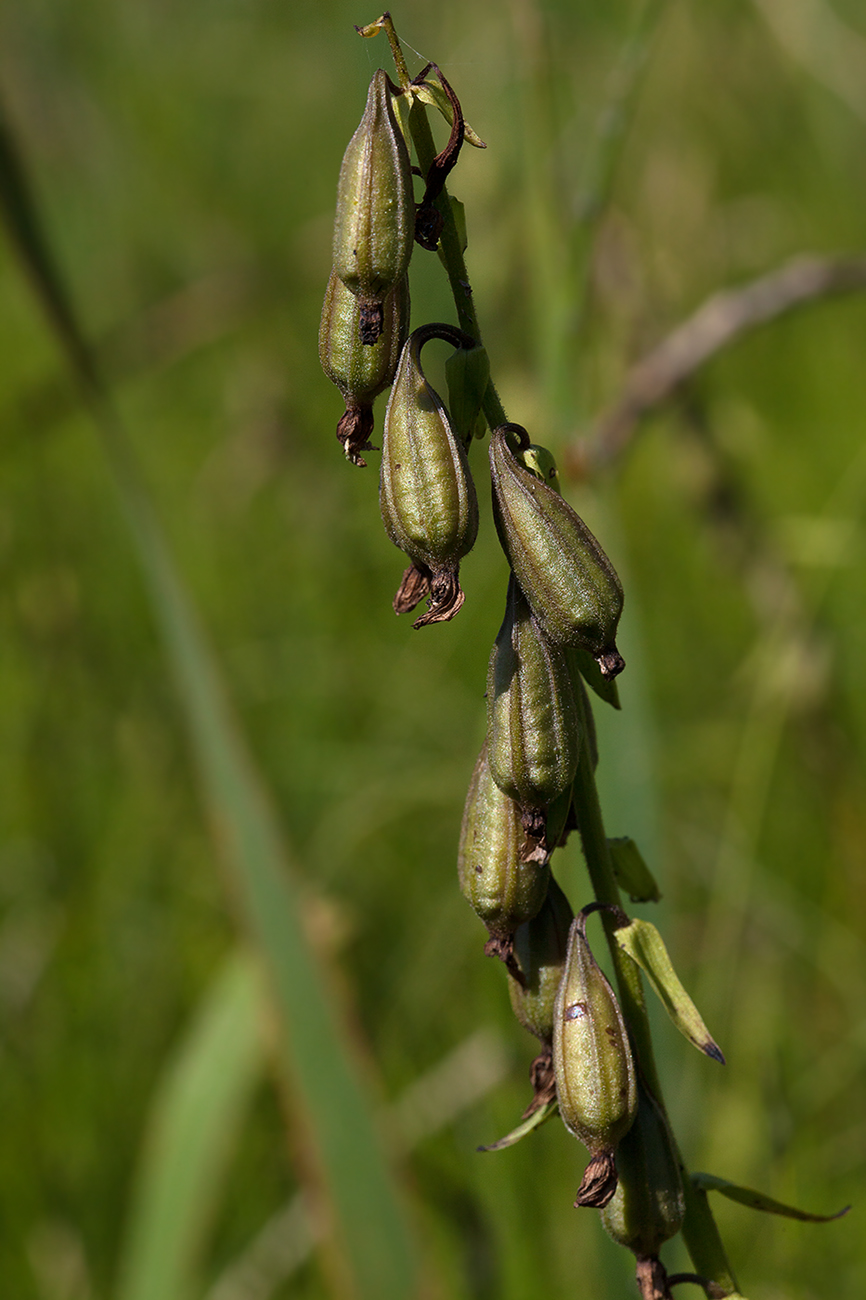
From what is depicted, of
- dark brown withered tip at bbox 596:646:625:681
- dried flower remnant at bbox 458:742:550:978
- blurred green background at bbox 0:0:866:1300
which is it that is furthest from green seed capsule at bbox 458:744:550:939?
blurred green background at bbox 0:0:866:1300

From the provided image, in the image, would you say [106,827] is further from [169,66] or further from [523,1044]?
[169,66]

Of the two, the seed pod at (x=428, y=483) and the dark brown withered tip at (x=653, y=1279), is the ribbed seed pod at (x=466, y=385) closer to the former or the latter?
the seed pod at (x=428, y=483)

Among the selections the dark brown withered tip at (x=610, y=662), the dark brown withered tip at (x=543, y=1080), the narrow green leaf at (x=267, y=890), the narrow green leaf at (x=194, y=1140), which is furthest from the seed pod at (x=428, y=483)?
the narrow green leaf at (x=194, y=1140)

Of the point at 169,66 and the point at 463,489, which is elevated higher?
the point at 169,66

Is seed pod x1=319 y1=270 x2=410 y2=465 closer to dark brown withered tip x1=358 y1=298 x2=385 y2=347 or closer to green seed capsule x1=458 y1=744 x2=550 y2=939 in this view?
dark brown withered tip x1=358 y1=298 x2=385 y2=347

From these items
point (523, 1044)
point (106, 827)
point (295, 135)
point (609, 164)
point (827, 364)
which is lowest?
point (523, 1044)

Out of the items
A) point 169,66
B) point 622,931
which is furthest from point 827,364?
point 169,66

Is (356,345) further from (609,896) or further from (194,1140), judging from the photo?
(194,1140)
